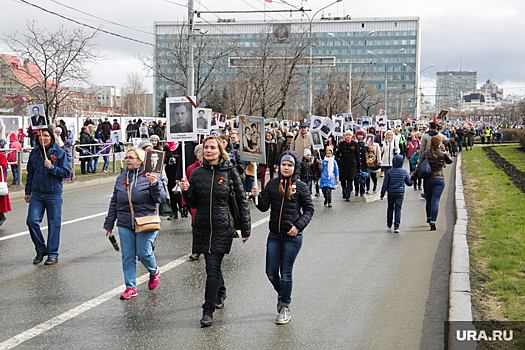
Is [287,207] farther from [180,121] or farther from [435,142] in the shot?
[435,142]

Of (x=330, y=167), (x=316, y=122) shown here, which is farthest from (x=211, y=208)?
(x=316, y=122)

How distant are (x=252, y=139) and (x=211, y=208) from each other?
2.50 m

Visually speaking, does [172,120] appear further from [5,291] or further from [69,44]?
[69,44]

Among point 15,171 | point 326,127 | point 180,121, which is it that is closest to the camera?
point 180,121

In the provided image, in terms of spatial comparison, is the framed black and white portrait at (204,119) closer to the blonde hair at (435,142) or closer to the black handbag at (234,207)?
the blonde hair at (435,142)

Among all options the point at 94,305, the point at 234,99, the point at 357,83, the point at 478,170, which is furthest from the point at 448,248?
the point at 357,83

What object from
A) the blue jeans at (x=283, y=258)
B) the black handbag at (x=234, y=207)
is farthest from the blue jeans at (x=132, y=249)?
the blue jeans at (x=283, y=258)

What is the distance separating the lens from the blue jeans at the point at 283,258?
5.51 m

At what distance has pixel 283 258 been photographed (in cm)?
553

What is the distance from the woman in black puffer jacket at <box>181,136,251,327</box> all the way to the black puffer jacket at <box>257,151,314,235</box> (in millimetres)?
303

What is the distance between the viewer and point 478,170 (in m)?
22.9

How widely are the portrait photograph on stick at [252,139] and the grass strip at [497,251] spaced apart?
3224mm

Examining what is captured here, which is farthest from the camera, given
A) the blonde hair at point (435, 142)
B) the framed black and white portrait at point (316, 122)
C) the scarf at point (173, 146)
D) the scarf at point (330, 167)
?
the framed black and white portrait at point (316, 122)

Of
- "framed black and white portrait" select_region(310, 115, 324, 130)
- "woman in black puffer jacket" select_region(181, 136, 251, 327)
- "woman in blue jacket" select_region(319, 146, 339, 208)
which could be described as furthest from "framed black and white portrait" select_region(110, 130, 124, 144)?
"woman in black puffer jacket" select_region(181, 136, 251, 327)
